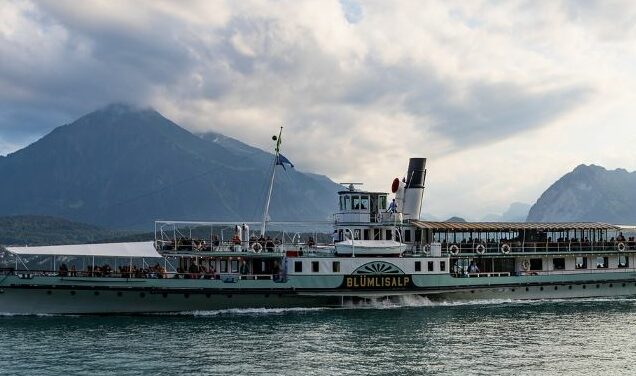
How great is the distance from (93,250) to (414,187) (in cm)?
2127

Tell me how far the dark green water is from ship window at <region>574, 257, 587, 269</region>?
6.54m

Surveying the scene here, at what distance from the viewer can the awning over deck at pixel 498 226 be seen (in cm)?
4234

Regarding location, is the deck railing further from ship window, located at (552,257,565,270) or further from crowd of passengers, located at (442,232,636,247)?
ship window, located at (552,257,565,270)

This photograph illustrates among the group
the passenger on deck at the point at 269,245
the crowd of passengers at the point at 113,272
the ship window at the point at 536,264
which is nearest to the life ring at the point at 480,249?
the ship window at the point at 536,264

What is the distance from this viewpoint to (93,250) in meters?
37.9

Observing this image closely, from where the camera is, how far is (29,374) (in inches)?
950

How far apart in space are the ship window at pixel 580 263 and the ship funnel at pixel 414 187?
11925mm

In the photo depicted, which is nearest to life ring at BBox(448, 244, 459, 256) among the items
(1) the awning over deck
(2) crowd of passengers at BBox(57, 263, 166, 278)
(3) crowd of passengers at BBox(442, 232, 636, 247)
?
(3) crowd of passengers at BBox(442, 232, 636, 247)

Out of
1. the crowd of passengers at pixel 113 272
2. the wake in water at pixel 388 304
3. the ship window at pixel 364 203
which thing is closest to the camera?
the crowd of passengers at pixel 113 272

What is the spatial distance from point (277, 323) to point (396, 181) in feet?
50.0

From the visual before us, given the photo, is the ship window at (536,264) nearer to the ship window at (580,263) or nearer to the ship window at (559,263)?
the ship window at (559,263)

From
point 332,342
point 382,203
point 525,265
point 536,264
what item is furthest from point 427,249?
point 332,342

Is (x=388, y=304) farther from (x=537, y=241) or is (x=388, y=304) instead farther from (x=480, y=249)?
(x=537, y=241)

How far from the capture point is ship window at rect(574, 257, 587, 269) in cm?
4625
